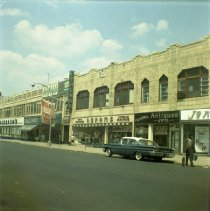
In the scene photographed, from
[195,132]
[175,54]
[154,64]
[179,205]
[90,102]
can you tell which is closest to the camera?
[179,205]

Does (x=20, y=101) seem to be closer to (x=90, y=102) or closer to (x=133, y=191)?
(x=90, y=102)

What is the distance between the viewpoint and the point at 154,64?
38.2 m

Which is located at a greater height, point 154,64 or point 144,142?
point 154,64

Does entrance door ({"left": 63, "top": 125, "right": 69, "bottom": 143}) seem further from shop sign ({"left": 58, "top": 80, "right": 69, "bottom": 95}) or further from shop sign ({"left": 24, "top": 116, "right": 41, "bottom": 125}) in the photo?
shop sign ({"left": 24, "top": 116, "right": 41, "bottom": 125})

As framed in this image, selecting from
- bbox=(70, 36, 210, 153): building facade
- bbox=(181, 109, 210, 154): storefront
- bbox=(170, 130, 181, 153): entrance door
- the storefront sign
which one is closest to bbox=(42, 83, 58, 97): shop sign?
bbox=(70, 36, 210, 153): building facade

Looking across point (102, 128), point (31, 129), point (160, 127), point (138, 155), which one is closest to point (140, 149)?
point (138, 155)

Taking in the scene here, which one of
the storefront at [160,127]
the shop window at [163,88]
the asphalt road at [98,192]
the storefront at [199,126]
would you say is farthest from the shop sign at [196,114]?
the asphalt road at [98,192]

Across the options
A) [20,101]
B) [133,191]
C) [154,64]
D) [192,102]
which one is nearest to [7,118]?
[20,101]

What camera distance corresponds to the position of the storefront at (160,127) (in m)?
35.0

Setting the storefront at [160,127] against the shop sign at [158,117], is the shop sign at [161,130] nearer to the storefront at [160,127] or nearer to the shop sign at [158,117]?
the storefront at [160,127]

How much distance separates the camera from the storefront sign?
1270 inches

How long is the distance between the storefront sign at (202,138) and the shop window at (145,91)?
7.54 m

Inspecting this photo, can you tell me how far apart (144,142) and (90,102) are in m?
22.8

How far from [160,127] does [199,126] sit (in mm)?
4980
